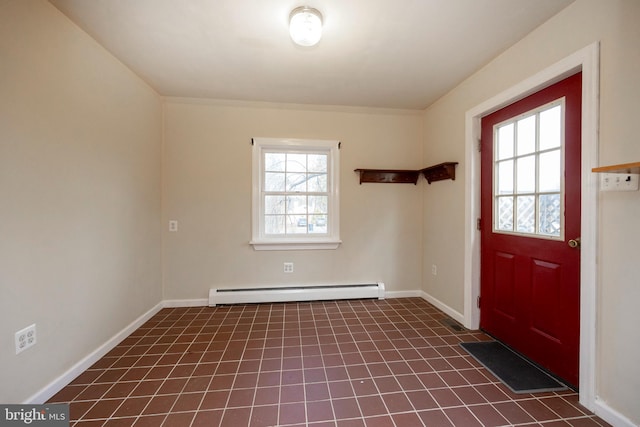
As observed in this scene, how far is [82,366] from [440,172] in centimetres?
348

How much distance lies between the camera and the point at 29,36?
1.39 meters

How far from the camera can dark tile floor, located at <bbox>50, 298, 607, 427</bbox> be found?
4.47 feet

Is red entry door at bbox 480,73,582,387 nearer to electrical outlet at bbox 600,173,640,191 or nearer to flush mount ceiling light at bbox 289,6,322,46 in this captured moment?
electrical outlet at bbox 600,173,640,191

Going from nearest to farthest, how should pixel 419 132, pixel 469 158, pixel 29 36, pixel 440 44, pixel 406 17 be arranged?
1. pixel 29 36
2. pixel 406 17
3. pixel 440 44
4. pixel 469 158
5. pixel 419 132

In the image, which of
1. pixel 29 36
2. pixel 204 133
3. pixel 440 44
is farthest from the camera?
pixel 204 133

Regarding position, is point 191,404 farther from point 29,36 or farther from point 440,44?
point 440,44

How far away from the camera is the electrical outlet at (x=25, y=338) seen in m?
1.34

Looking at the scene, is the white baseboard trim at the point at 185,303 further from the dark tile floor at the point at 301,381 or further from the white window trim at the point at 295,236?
the white window trim at the point at 295,236

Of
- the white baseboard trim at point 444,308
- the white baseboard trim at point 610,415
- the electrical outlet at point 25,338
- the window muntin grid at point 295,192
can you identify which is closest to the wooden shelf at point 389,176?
the window muntin grid at point 295,192

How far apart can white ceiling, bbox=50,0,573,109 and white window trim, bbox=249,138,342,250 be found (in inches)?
21.5

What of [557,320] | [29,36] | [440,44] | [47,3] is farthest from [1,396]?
[440,44]

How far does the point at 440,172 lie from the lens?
275cm

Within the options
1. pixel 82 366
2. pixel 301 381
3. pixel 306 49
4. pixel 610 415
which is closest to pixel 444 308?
pixel 610 415

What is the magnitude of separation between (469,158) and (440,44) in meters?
1.02
